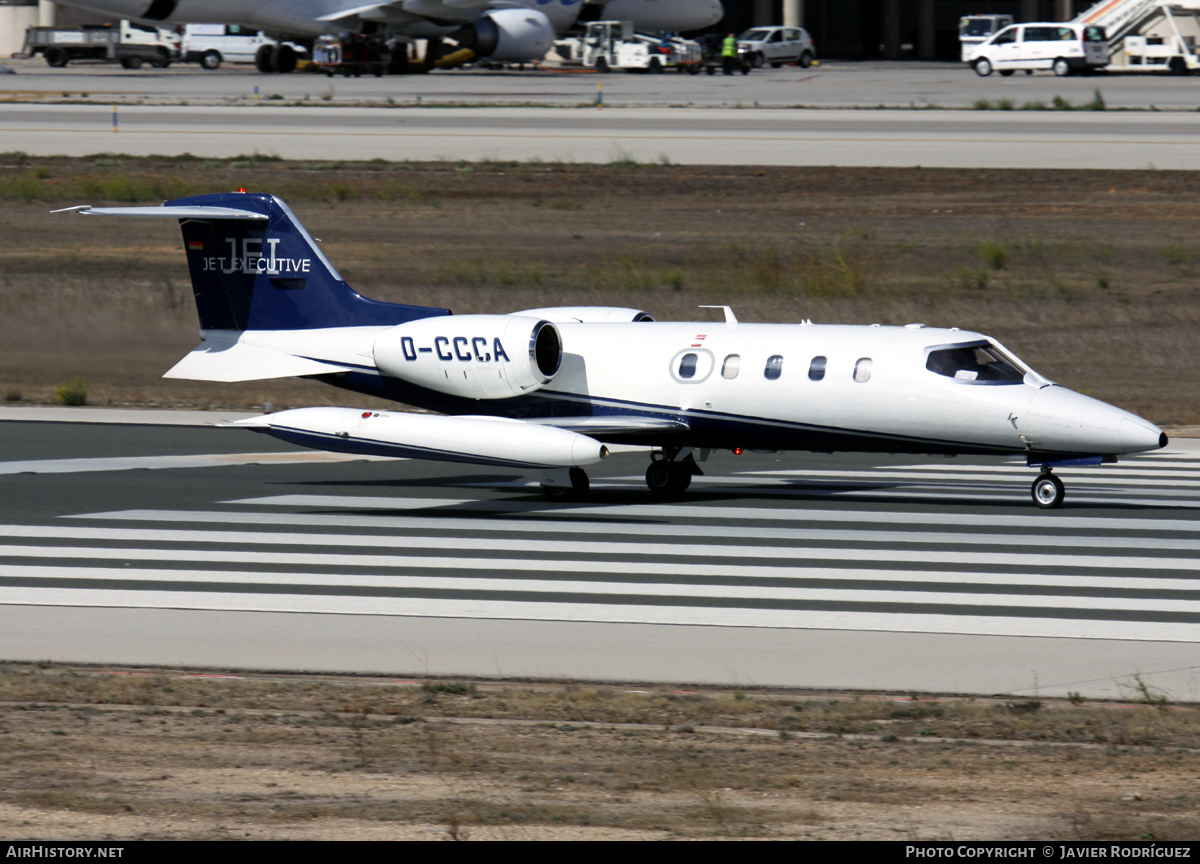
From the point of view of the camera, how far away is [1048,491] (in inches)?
838

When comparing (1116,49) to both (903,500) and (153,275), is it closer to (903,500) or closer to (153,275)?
(153,275)

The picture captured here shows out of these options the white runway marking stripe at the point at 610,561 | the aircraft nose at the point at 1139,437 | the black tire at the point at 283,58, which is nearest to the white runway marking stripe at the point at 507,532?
the white runway marking stripe at the point at 610,561

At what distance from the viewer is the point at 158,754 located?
10289mm

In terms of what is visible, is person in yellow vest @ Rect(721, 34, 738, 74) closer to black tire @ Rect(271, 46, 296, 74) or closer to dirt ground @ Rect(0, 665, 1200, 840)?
black tire @ Rect(271, 46, 296, 74)

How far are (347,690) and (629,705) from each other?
2.17 meters

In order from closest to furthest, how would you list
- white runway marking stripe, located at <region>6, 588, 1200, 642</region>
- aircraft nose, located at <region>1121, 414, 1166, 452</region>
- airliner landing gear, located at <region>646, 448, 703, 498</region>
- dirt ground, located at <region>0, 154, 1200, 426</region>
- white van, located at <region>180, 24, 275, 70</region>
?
white runway marking stripe, located at <region>6, 588, 1200, 642</region> → aircraft nose, located at <region>1121, 414, 1166, 452</region> → airliner landing gear, located at <region>646, 448, 703, 498</region> → dirt ground, located at <region>0, 154, 1200, 426</region> → white van, located at <region>180, 24, 275, 70</region>

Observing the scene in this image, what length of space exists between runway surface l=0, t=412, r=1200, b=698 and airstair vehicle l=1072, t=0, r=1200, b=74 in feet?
213

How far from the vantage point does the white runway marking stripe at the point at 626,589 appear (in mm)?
15703

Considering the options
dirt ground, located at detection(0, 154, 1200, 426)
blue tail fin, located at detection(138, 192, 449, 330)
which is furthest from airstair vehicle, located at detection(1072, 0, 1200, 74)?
blue tail fin, located at detection(138, 192, 449, 330)

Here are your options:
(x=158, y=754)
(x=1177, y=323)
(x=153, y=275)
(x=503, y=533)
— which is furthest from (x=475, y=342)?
(x=153, y=275)

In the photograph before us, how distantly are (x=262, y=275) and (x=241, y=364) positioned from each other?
1.32 meters

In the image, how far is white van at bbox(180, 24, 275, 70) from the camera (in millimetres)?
96438

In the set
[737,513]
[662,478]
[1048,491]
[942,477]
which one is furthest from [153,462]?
[1048,491]

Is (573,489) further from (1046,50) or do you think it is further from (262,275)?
(1046,50)
